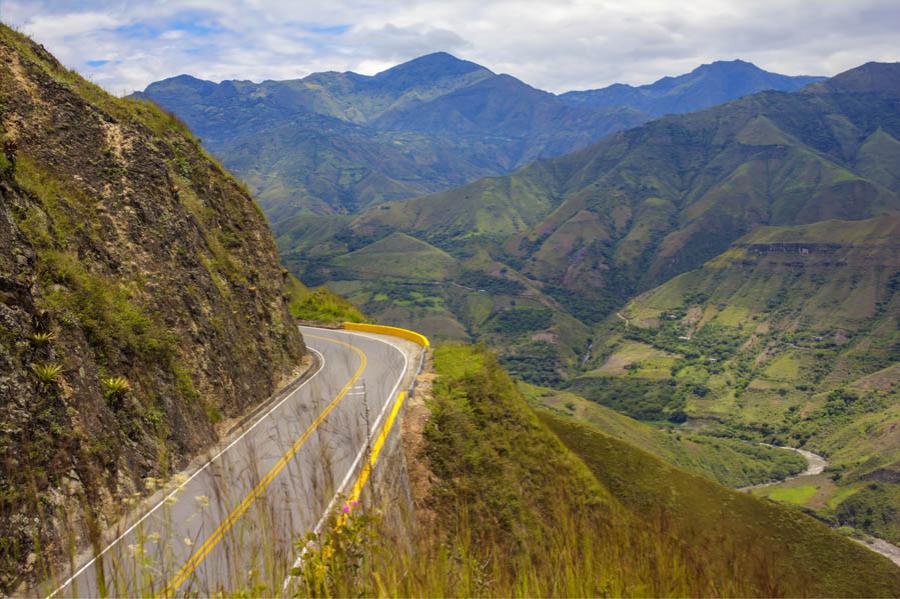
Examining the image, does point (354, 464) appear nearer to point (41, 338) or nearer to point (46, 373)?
point (46, 373)

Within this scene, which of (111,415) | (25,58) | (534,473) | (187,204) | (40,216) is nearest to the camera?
(111,415)

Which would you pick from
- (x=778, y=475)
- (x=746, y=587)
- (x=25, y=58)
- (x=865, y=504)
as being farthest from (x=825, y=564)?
(x=778, y=475)

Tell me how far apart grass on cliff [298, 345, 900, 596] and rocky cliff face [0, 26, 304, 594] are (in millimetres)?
5633

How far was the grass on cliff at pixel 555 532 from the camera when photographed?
426 centimetres

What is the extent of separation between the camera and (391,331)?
43.2m

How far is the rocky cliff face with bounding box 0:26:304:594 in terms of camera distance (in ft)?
37.8

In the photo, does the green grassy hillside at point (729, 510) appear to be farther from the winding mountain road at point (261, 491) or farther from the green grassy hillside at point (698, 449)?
the green grassy hillside at point (698, 449)

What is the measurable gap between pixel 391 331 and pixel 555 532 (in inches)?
1513

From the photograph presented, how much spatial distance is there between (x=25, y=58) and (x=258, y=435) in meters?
13.8

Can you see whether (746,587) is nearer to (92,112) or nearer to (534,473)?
(534,473)

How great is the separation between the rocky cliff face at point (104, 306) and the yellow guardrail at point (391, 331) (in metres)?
10.4

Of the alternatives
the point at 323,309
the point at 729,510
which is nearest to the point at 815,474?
the point at 729,510

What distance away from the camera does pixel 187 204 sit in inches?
1062

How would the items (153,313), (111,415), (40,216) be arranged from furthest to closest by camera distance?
(153,313) → (40,216) → (111,415)
